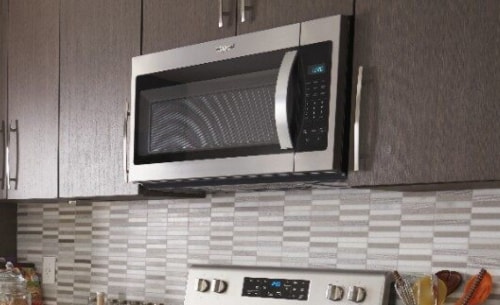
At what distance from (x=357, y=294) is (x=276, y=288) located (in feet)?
0.93

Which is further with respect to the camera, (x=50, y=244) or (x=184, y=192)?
(x=50, y=244)

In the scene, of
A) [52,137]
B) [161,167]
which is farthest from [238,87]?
[52,137]

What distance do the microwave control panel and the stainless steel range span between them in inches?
17.7

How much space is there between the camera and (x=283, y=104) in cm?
175

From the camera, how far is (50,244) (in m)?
3.07

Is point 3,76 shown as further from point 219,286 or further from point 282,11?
point 282,11

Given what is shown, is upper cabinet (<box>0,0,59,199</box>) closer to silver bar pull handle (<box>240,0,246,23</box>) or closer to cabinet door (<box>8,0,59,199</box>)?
cabinet door (<box>8,0,59,199</box>)

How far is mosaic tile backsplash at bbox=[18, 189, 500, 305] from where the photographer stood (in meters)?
1.88

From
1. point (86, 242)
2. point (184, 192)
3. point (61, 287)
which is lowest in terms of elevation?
point (61, 287)

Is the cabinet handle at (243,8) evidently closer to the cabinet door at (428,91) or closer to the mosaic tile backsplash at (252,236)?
the cabinet door at (428,91)

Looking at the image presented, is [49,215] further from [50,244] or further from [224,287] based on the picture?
[224,287]

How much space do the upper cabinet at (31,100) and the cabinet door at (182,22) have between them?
1.61ft

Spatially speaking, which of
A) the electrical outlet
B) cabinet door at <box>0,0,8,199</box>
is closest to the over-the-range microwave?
cabinet door at <box>0,0,8,199</box>

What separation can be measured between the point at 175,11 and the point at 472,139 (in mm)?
979
